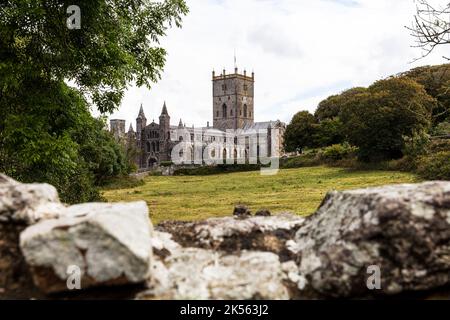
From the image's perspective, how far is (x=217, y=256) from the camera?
4574mm

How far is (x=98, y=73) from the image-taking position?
519 inches

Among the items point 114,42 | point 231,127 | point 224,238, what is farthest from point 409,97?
point 231,127

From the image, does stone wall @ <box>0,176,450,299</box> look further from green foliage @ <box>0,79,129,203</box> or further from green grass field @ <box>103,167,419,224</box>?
green grass field @ <box>103,167,419,224</box>

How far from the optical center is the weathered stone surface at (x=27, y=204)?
4188 millimetres

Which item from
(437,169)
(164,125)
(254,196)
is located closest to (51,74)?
(254,196)

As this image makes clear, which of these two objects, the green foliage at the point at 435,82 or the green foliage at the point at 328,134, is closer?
the green foliage at the point at 435,82

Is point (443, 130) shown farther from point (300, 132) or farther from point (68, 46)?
point (68, 46)

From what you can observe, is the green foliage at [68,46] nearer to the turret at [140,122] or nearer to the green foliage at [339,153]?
the green foliage at [339,153]

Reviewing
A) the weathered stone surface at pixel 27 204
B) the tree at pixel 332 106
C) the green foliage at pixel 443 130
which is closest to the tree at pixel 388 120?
the green foliage at pixel 443 130

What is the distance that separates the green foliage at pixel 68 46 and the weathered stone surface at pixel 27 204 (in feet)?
24.2

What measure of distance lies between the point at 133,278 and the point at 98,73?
33.9 feet

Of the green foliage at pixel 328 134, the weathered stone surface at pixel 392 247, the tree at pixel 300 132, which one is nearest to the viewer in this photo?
the weathered stone surface at pixel 392 247

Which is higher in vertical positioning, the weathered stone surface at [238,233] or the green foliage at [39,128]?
the green foliage at [39,128]
